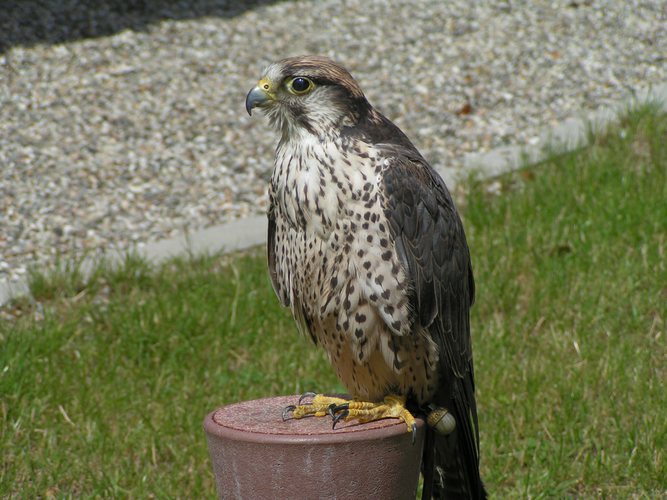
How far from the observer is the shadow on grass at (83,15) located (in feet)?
27.0

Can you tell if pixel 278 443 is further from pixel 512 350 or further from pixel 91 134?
pixel 91 134

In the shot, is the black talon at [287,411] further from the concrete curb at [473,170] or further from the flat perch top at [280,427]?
the concrete curb at [473,170]

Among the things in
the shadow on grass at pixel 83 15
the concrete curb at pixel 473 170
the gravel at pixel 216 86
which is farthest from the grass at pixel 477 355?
the shadow on grass at pixel 83 15

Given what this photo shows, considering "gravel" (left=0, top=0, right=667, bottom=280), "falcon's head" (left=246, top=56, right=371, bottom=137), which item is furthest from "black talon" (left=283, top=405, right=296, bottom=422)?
"gravel" (left=0, top=0, right=667, bottom=280)

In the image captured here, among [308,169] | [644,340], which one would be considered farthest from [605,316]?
[308,169]

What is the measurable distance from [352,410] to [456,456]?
51cm

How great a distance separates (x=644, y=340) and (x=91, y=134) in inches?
163

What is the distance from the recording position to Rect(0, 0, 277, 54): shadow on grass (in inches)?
324

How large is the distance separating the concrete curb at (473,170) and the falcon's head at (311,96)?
2.62m

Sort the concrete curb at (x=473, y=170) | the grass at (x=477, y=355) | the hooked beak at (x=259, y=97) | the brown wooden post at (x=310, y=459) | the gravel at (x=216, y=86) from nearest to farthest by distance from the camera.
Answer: the brown wooden post at (x=310, y=459) → the hooked beak at (x=259, y=97) → the grass at (x=477, y=355) → the concrete curb at (x=473, y=170) → the gravel at (x=216, y=86)

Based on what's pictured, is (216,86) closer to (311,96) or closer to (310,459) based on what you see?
(311,96)

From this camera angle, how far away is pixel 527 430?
4.32m

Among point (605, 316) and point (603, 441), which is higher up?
point (605, 316)

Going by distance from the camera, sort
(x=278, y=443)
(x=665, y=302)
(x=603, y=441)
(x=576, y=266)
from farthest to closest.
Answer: (x=576, y=266) < (x=665, y=302) < (x=603, y=441) < (x=278, y=443)
